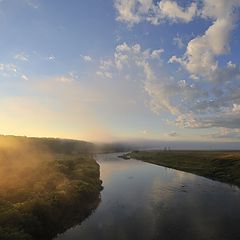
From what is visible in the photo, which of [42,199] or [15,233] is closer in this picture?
[15,233]

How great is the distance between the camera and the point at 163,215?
42.8m

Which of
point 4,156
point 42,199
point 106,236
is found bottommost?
point 106,236

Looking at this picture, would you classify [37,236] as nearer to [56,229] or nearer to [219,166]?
[56,229]

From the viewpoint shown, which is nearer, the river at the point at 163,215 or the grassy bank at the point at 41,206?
the grassy bank at the point at 41,206

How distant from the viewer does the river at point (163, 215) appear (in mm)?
34938

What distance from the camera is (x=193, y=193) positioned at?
200 feet

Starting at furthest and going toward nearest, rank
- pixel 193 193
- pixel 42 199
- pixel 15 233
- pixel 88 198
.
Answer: pixel 193 193 → pixel 88 198 → pixel 42 199 → pixel 15 233

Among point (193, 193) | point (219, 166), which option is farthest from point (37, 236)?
point (219, 166)

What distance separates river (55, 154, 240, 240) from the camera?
3494 cm

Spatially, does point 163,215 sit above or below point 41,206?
below

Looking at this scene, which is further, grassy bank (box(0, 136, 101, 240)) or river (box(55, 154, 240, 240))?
river (box(55, 154, 240, 240))

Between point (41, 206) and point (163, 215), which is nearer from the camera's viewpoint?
point (41, 206)

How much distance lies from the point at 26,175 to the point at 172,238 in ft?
136

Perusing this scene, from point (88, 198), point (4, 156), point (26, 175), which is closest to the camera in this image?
point (88, 198)
